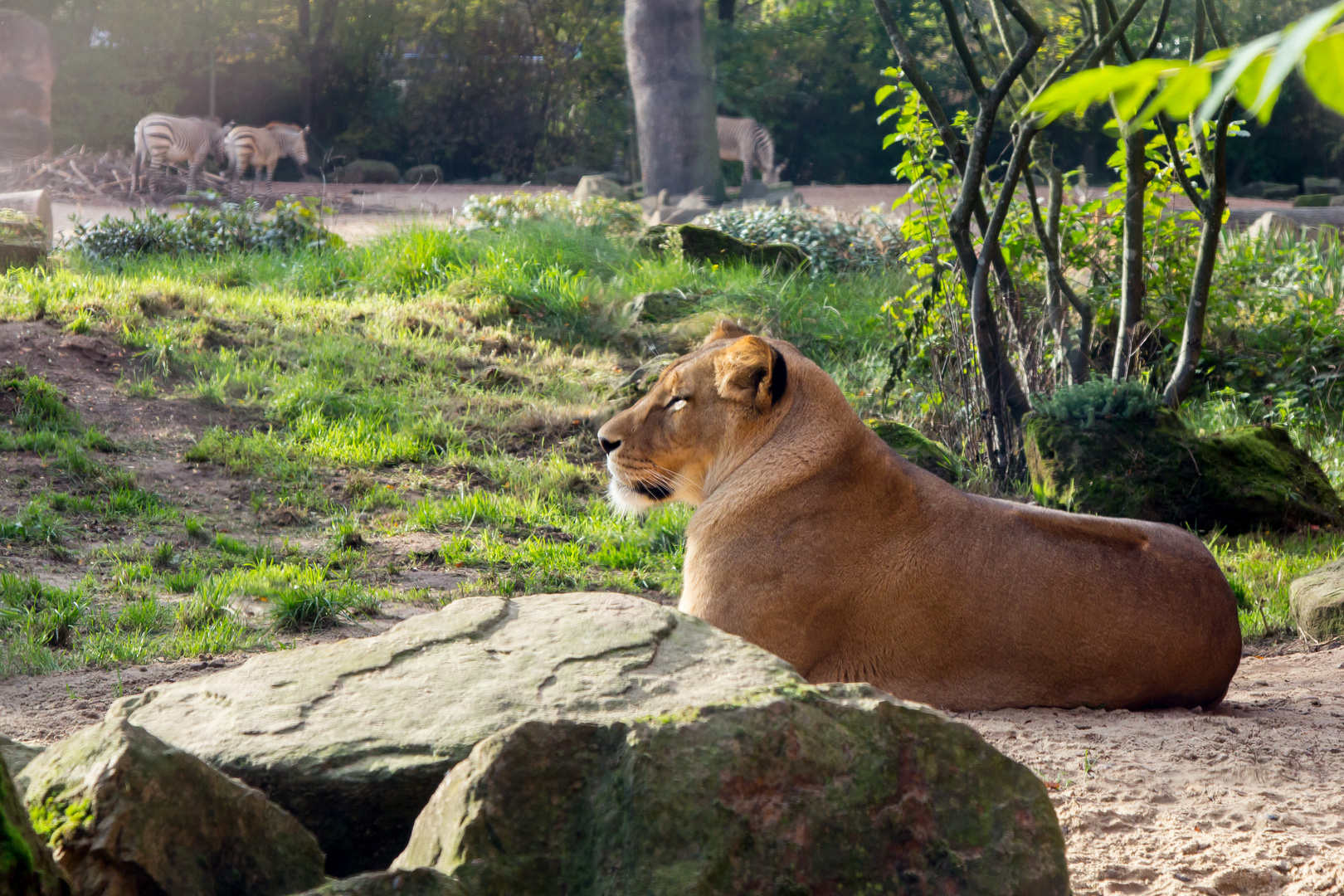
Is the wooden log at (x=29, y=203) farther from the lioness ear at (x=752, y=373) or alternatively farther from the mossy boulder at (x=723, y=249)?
the lioness ear at (x=752, y=373)

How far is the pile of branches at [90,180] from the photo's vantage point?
2069 cm

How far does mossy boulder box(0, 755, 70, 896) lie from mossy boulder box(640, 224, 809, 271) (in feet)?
34.6

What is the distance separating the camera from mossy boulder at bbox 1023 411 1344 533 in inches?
246

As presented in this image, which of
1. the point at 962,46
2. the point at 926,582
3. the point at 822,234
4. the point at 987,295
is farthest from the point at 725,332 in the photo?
the point at 822,234

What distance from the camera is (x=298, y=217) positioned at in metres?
12.8

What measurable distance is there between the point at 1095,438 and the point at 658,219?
35.5 ft

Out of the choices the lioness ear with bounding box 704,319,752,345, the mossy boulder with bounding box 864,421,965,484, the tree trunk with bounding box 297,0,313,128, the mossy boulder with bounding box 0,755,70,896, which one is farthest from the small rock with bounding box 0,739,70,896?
the tree trunk with bounding box 297,0,313,128

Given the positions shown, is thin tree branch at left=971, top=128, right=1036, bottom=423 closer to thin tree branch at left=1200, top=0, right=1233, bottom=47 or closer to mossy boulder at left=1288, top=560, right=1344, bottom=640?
thin tree branch at left=1200, top=0, right=1233, bottom=47

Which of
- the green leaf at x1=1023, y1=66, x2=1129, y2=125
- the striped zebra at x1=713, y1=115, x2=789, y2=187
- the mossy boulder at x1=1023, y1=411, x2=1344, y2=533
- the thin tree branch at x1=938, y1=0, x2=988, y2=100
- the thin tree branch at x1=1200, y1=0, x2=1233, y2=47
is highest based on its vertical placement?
the striped zebra at x1=713, y1=115, x2=789, y2=187

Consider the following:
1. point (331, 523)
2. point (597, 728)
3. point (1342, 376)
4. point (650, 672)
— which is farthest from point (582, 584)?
point (1342, 376)

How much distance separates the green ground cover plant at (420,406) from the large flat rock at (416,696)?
6.97 ft

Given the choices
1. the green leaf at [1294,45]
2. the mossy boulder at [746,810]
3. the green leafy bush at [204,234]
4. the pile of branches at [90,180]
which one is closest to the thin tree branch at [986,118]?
the mossy boulder at [746,810]

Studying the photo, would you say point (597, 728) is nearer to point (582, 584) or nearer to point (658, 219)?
point (582, 584)

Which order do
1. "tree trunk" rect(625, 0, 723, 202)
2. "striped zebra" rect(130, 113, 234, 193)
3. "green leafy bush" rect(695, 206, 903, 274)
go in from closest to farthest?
"green leafy bush" rect(695, 206, 903, 274) → "tree trunk" rect(625, 0, 723, 202) → "striped zebra" rect(130, 113, 234, 193)
